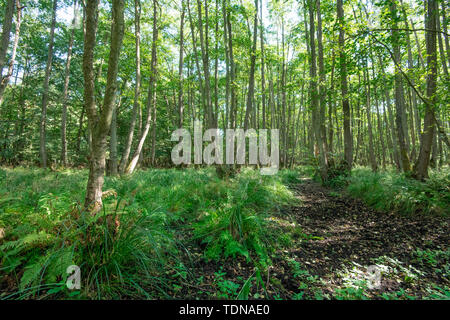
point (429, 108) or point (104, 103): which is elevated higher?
point (429, 108)

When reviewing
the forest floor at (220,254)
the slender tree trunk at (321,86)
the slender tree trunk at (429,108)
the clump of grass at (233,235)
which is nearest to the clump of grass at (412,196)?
the forest floor at (220,254)

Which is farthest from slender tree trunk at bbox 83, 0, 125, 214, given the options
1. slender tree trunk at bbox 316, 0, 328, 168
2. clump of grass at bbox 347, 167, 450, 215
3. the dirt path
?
slender tree trunk at bbox 316, 0, 328, 168

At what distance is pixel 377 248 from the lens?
10.1 feet

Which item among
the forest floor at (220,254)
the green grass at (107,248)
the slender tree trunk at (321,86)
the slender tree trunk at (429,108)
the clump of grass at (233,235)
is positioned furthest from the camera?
the slender tree trunk at (321,86)

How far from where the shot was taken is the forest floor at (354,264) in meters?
2.04

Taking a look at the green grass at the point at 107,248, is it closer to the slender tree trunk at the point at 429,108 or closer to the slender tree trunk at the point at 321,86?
the slender tree trunk at the point at 429,108

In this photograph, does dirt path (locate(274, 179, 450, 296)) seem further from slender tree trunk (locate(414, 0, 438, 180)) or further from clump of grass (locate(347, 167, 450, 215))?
slender tree trunk (locate(414, 0, 438, 180))

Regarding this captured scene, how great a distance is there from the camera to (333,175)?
866 centimetres

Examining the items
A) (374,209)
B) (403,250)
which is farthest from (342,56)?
(403,250)

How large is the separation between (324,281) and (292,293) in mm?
471

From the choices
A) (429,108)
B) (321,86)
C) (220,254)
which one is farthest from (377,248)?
(321,86)

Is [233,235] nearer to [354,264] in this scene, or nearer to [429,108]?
[354,264]

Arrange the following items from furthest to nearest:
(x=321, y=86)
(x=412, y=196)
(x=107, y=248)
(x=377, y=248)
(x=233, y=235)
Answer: (x=321, y=86), (x=412, y=196), (x=377, y=248), (x=233, y=235), (x=107, y=248)

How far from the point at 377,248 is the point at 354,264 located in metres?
0.85
